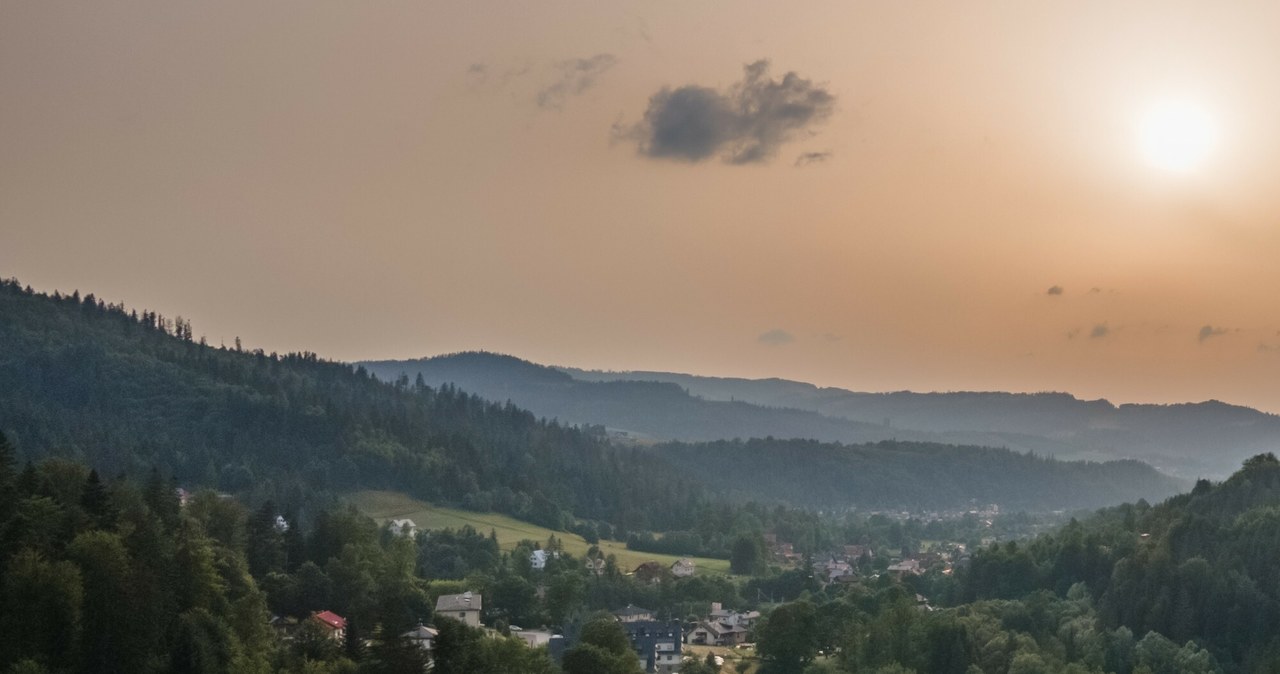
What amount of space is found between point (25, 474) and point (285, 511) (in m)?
50.4

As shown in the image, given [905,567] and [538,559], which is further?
[905,567]

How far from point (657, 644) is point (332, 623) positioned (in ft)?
82.6

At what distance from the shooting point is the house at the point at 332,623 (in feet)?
179

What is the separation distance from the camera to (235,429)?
145 metres

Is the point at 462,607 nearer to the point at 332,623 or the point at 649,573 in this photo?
the point at 332,623

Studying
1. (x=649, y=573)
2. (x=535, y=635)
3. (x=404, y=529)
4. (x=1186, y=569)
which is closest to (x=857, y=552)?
(x=649, y=573)

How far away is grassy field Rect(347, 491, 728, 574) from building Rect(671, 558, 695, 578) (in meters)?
0.96

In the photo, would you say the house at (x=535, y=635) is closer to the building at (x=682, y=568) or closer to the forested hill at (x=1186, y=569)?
the forested hill at (x=1186, y=569)

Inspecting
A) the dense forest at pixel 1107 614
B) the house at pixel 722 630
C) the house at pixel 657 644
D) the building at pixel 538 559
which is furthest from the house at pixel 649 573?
the house at pixel 657 644

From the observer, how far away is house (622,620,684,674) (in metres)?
75.4

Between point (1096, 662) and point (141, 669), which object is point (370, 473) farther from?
point (141, 669)

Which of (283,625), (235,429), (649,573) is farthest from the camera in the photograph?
(235,429)

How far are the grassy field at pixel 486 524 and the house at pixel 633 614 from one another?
2479 cm

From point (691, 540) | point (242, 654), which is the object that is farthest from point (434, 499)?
point (242, 654)
